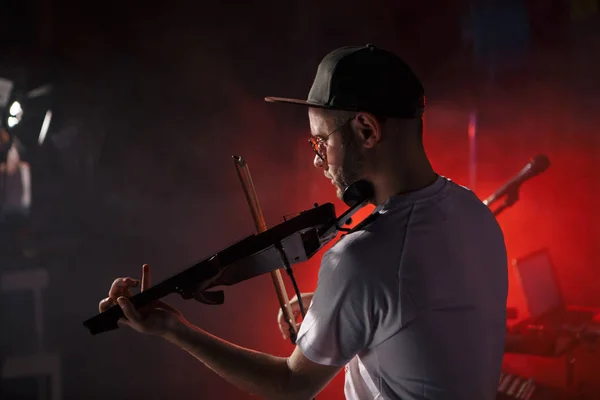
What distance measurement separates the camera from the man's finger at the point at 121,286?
1407 mm

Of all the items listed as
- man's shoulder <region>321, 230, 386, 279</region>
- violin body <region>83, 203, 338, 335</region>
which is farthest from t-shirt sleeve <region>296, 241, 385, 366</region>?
violin body <region>83, 203, 338, 335</region>

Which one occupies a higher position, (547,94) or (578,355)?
(547,94)

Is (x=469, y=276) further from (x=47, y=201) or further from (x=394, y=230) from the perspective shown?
(x=47, y=201)

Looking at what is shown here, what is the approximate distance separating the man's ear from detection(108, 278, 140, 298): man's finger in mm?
679

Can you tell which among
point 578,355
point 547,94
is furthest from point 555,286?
point 547,94

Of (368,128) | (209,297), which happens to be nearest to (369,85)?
(368,128)

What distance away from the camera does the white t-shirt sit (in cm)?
110

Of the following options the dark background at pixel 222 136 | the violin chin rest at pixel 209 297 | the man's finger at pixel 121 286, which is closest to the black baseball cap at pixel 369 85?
the violin chin rest at pixel 209 297

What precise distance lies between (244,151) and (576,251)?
7.46 ft

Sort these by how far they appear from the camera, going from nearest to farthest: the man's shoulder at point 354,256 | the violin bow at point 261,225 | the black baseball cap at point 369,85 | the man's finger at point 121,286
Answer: the man's shoulder at point 354,256 → the black baseball cap at point 369,85 → the man's finger at point 121,286 → the violin bow at point 261,225

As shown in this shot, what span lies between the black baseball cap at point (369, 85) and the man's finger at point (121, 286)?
652 mm

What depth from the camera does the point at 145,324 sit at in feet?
4.23

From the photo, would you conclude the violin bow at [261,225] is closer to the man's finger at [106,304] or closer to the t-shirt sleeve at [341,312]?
the man's finger at [106,304]

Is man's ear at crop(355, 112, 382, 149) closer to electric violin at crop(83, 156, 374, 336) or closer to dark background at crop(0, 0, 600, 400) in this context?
electric violin at crop(83, 156, 374, 336)
